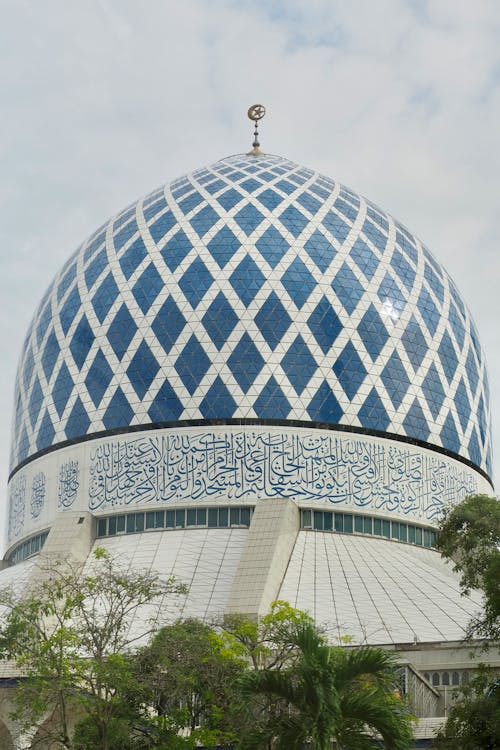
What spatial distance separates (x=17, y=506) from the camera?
1168 inches

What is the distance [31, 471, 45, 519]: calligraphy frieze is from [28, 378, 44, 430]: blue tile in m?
1.20

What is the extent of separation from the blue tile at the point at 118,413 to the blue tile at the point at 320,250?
489cm

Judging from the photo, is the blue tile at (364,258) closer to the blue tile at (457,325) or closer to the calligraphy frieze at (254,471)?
the blue tile at (457,325)

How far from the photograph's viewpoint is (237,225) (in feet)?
94.5

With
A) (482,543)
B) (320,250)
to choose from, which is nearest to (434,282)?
(320,250)

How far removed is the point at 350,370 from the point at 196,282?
11.9 feet

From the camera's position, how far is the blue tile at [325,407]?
26.9 metres

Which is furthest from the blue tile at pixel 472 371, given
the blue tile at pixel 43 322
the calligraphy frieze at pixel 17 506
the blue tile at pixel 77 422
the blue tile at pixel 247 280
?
the calligraphy frieze at pixel 17 506

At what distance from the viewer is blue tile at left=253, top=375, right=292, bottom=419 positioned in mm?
26781

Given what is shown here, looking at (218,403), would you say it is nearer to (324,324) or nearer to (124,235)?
(324,324)

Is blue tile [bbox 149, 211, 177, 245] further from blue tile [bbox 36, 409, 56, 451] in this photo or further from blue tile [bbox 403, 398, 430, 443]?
blue tile [bbox 403, 398, 430, 443]

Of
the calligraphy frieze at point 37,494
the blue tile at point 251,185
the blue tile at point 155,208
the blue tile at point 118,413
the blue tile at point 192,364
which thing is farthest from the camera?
the blue tile at point 155,208

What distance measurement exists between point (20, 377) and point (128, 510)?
18.6 ft

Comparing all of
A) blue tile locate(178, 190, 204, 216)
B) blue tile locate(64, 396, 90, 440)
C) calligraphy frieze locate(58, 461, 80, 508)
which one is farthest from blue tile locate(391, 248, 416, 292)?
calligraphy frieze locate(58, 461, 80, 508)
